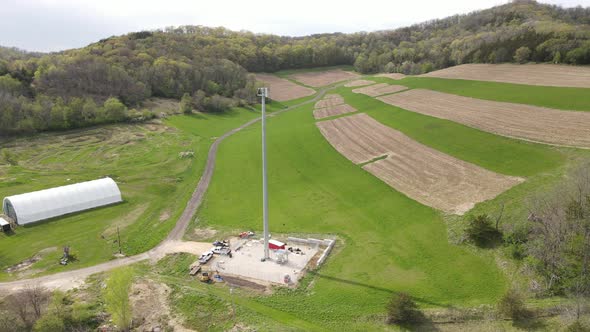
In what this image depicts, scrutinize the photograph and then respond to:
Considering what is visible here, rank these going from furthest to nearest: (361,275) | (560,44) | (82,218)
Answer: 1. (560,44)
2. (82,218)
3. (361,275)

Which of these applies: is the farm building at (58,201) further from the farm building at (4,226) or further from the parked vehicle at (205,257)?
the parked vehicle at (205,257)

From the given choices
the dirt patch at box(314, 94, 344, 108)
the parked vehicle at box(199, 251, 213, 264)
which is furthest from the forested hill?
the parked vehicle at box(199, 251, 213, 264)

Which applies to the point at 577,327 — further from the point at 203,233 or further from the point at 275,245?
the point at 203,233

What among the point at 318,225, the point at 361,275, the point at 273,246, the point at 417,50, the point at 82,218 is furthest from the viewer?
the point at 417,50

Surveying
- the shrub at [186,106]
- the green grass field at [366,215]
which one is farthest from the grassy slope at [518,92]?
the shrub at [186,106]

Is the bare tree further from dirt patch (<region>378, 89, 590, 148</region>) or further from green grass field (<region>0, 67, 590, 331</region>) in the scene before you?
dirt patch (<region>378, 89, 590, 148</region>)

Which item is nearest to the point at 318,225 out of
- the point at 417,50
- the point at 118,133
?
the point at 118,133

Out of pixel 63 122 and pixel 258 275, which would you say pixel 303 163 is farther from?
pixel 63 122
